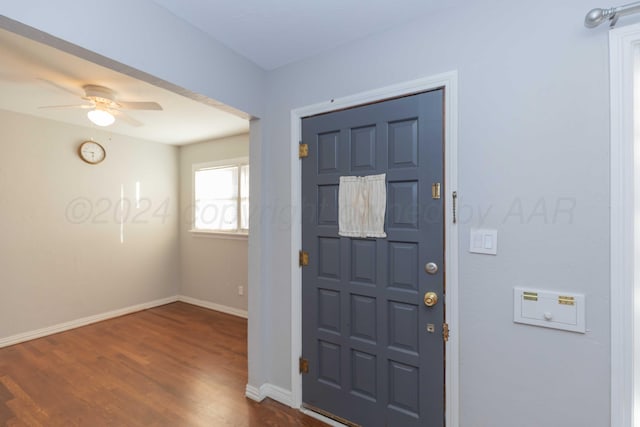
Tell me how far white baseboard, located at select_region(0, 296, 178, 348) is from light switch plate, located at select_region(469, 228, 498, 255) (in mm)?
4498

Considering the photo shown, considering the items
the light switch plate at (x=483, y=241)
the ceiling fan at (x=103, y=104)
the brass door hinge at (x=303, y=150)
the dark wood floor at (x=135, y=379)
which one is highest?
the ceiling fan at (x=103, y=104)

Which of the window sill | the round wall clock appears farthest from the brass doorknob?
the round wall clock

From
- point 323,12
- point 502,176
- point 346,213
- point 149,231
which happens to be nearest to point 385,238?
point 346,213

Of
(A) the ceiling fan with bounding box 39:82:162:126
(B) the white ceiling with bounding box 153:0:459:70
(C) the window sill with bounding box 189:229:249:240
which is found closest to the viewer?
(B) the white ceiling with bounding box 153:0:459:70

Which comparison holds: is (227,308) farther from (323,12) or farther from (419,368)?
(323,12)

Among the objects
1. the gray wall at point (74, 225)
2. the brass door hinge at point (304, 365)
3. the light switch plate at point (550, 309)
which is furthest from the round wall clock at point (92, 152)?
the light switch plate at point (550, 309)

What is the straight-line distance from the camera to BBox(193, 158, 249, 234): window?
13.5 feet

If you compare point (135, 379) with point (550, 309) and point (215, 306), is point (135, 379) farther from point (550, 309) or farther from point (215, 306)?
point (550, 309)

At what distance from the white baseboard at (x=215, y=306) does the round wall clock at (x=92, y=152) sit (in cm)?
233

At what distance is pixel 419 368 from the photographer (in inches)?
66.0

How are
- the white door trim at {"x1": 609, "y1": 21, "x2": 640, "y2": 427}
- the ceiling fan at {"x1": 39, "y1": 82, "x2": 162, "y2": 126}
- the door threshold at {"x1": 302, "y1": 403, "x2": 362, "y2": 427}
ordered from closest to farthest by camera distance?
the white door trim at {"x1": 609, "y1": 21, "x2": 640, "y2": 427} < the door threshold at {"x1": 302, "y1": 403, "x2": 362, "y2": 427} < the ceiling fan at {"x1": 39, "y1": 82, "x2": 162, "y2": 126}

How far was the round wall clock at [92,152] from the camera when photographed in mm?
3707

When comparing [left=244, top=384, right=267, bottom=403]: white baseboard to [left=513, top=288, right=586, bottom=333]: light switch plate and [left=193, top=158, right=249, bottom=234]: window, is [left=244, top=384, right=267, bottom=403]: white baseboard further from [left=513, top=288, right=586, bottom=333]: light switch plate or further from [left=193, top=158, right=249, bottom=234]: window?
[left=193, top=158, right=249, bottom=234]: window

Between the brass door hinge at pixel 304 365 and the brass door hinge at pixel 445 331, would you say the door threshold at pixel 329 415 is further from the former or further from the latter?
the brass door hinge at pixel 445 331
